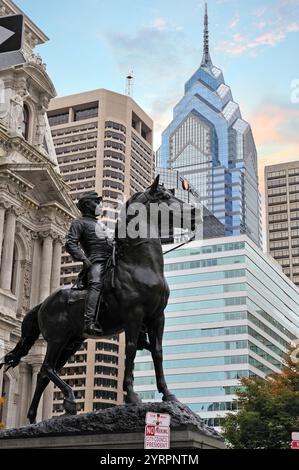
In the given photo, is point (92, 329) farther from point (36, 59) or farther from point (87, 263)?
point (36, 59)

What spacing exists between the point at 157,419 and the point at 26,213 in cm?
3597

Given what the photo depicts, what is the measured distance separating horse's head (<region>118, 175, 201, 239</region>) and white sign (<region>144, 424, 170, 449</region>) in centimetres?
335

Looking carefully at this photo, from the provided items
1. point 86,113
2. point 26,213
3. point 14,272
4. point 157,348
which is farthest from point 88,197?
point 86,113

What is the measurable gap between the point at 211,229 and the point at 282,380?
9393 cm

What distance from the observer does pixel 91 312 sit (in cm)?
1140

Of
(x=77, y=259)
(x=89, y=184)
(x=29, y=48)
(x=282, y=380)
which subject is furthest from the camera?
(x=89, y=184)

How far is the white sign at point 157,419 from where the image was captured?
937 centimetres

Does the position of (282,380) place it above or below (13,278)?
below

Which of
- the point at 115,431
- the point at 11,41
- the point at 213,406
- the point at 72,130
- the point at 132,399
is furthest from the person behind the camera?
the point at 72,130

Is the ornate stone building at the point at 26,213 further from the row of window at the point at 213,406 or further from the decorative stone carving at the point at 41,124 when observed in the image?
the row of window at the point at 213,406

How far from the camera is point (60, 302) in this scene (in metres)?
12.3

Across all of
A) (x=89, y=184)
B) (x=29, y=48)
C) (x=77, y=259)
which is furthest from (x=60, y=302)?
(x=89, y=184)

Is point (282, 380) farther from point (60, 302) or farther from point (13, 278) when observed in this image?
point (60, 302)

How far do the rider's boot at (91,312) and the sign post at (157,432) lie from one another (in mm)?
2262
